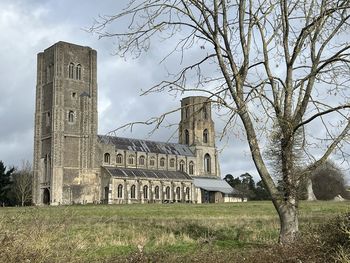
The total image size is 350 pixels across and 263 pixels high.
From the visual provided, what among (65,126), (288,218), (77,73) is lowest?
(288,218)

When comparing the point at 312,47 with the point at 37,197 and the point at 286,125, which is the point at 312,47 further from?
the point at 37,197

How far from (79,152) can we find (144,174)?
45.5ft

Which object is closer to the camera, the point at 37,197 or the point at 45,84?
the point at 37,197

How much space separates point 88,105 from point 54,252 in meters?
79.2

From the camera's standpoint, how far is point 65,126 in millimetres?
82438

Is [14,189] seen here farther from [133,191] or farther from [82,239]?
[82,239]

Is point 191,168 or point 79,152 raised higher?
point 79,152

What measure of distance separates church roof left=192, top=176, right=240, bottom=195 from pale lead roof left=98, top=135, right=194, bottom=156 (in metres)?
6.80

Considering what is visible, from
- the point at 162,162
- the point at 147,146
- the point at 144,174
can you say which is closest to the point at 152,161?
the point at 162,162

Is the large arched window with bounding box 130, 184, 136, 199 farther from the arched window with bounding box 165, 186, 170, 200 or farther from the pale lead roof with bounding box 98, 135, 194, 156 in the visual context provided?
the pale lead roof with bounding box 98, 135, 194, 156

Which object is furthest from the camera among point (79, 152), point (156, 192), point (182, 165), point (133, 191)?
point (182, 165)

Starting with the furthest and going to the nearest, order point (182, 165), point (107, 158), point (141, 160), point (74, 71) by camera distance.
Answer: point (182, 165), point (141, 160), point (107, 158), point (74, 71)

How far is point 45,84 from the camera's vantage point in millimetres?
86938

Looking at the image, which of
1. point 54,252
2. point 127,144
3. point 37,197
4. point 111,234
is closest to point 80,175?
point 37,197
